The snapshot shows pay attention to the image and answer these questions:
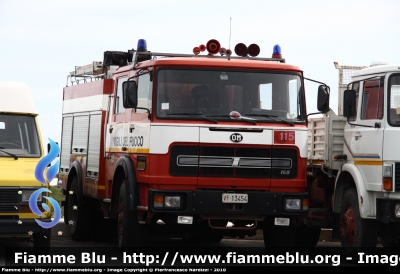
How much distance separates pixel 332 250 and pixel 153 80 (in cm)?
588

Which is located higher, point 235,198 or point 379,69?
point 379,69

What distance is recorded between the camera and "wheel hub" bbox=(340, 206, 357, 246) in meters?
15.0

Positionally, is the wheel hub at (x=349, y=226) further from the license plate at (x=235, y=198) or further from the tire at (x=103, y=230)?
the tire at (x=103, y=230)

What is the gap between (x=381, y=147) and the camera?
46.6 feet

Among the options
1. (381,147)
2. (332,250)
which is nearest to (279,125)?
(381,147)

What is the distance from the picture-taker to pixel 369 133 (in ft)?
48.0

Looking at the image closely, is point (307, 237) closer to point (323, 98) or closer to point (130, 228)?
point (323, 98)

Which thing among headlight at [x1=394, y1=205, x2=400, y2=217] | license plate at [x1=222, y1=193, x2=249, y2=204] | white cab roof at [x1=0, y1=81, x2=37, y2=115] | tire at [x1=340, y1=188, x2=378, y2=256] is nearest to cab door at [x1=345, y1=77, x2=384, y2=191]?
headlight at [x1=394, y1=205, x2=400, y2=217]

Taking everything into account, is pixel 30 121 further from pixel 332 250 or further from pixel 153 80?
pixel 332 250

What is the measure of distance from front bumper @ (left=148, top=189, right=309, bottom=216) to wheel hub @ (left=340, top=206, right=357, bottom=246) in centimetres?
124

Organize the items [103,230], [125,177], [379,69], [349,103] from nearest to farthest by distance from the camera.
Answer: [379,69] → [125,177] → [349,103] → [103,230]

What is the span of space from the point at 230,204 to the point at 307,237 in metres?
4.54

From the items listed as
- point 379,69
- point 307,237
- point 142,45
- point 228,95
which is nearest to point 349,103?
point 379,69

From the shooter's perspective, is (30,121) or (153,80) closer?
(153,80)
